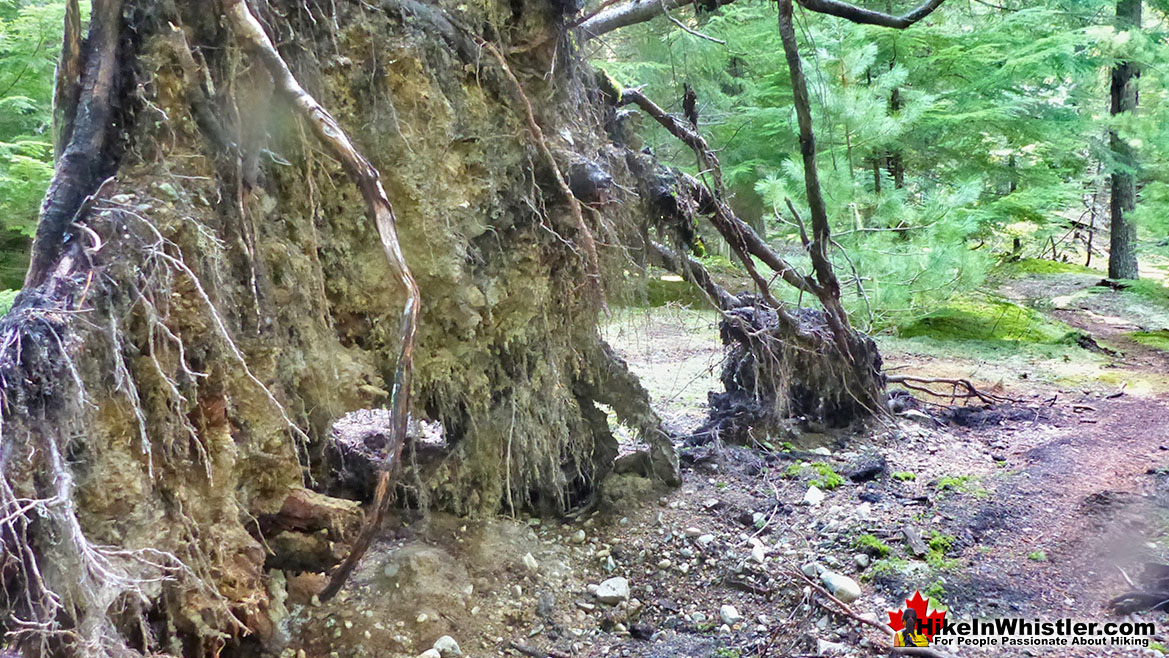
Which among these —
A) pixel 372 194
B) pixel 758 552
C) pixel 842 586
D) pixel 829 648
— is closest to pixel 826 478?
pixel 758 552

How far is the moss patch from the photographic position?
858 centimetres

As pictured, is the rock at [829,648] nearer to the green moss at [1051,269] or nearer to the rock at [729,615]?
the rock at [729,615]

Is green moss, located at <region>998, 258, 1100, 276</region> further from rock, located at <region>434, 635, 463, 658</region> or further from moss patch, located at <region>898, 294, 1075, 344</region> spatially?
rock, located at <region>434, 635, 463, 658</region>

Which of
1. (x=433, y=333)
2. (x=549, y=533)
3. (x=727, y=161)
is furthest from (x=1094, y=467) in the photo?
(x=727, y=161)

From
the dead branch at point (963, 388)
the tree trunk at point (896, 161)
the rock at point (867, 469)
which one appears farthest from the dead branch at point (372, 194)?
the tree trunk at point (896, 161)

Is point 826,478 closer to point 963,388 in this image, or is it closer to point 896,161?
point 963,388

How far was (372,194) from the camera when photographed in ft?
6.92

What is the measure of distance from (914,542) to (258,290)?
331 centimetres

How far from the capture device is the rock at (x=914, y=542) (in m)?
3.32

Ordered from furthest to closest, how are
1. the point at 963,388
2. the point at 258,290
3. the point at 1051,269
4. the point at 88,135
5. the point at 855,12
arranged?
1. the point at 1051,269
2. the point at 963,388
3. the point at 855,12
4. the point at 258,290
5. the point at 88,135

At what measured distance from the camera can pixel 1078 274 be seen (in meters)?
12.9

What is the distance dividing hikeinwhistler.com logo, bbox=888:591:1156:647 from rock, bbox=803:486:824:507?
128 cm

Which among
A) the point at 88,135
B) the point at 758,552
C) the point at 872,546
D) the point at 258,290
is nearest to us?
the point at 88,135

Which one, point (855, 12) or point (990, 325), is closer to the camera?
point (855, 12)
